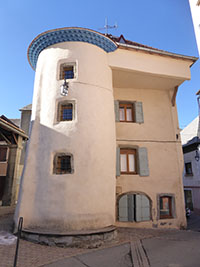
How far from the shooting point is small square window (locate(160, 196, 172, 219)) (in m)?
9.35

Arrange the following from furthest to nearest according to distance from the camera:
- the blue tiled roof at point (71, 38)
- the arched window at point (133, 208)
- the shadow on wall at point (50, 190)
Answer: the arched window at point (133, 208) < the blue tiled roof at point (71, 38) < the shadow on wall at point (50, 190)

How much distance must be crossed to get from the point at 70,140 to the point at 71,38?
489 cm

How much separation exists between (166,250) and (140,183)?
3714 millimetres

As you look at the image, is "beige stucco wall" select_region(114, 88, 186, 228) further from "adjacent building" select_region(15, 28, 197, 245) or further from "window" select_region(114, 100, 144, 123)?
"window" select_region(114, 100, 144, 123)

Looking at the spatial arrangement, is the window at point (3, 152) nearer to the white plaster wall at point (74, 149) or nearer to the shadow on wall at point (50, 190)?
the white plaster wall at point (74, 149)

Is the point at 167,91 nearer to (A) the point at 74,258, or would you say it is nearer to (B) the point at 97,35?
(B) the point at 97,35

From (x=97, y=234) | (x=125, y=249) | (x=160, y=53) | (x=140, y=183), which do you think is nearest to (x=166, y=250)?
(x=125, y=249)

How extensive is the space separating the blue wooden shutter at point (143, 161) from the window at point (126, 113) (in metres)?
1.83

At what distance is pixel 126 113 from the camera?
10586 millimetres

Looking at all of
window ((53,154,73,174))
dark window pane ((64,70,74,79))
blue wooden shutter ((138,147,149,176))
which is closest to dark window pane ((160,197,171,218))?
blue wooden shutter ((138,147,149,176))

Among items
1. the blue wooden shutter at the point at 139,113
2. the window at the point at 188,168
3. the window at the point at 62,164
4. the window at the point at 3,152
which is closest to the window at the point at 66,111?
the window at the point at 62,164

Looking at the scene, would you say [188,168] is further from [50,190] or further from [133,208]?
[50,190]

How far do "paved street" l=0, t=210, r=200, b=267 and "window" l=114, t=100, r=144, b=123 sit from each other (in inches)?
228

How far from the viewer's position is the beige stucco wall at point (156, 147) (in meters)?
9.23
